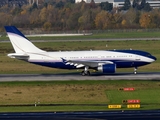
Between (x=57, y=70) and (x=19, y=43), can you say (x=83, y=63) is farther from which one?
(x=57, y=70)

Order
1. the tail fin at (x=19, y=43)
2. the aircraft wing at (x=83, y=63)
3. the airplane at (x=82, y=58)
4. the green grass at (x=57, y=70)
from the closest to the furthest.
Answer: the aircraft wing at (x=83, y=63) < the airplane at (x=82, y=58) < the tail fin at (x=19, y=43) < the green grass at (x=57, y=70)

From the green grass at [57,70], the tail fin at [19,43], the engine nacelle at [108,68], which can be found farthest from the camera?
the green grass at [57,70]

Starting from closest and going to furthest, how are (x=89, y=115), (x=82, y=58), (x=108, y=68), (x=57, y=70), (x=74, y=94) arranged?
(x=89, y=115) → (x=74, y=94) → (x=108, y=68) → (x=82, y=58) → (x=57, y=70)

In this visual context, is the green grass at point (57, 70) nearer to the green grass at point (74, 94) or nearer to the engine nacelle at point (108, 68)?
the engine nacelle at point (108, 68)

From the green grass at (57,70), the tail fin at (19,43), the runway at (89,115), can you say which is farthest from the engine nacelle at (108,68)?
the runway at (89,115)

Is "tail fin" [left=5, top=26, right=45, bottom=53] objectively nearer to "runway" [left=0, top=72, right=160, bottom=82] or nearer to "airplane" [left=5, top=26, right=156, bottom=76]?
"airplane" [left=5, top=26, right=156, bottom=76]

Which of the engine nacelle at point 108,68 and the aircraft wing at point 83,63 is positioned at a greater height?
the aircraft wing at point 83,63

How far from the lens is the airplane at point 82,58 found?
78.3 meters

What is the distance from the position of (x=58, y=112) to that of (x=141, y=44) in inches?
3172

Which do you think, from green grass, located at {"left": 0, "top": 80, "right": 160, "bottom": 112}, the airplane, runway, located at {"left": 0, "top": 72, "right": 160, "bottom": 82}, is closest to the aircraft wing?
the airplane

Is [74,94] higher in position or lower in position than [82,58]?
lower

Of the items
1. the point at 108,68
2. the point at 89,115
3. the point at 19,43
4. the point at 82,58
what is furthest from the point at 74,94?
the point at 19,43

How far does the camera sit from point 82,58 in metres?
78.6

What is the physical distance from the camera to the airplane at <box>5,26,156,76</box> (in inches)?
3083
